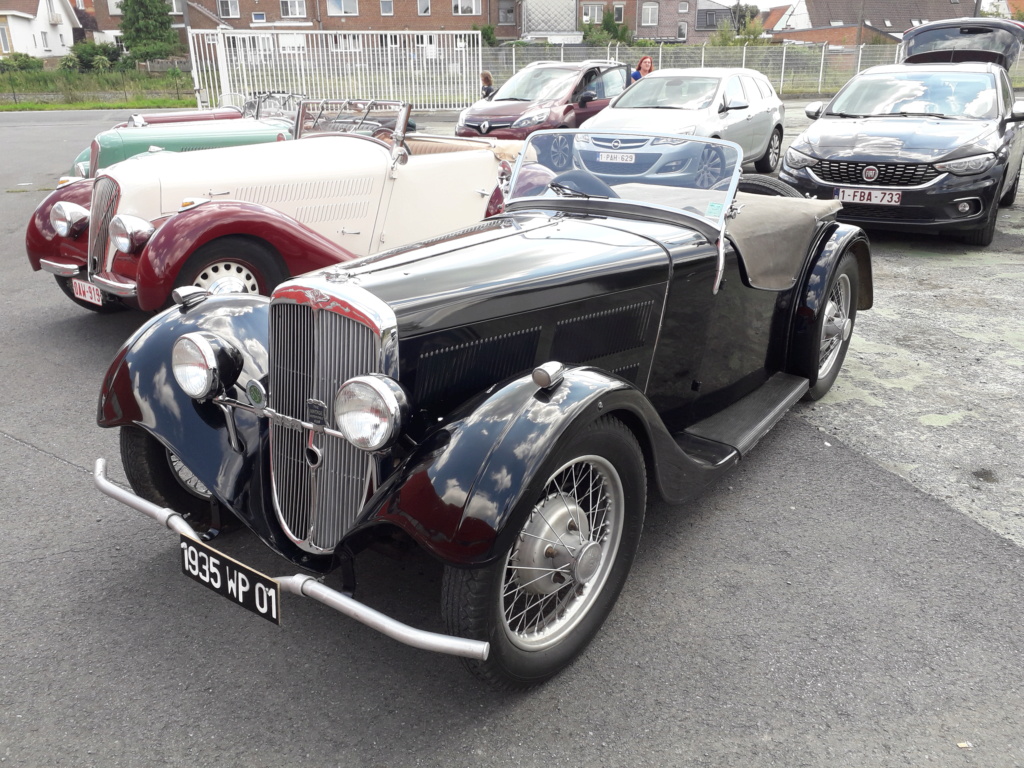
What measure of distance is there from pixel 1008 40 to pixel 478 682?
18.2 meters

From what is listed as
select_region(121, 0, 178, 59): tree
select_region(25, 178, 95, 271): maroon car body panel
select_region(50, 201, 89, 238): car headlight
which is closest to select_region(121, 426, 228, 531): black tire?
select_region(25, 178, 95, 271): maroon car body panel

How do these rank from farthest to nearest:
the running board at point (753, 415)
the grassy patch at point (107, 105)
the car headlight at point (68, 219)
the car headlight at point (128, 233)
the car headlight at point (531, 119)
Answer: the grassy patch at point (107, 105) → the car headlight at point (531, 119) → the car headlight at point (68, 219) → the car headlight at point (128, 233) → the running board at point (753, 415)

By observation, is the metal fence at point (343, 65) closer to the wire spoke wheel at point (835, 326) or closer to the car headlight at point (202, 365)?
the wire spoke wheel at point (835, 326)

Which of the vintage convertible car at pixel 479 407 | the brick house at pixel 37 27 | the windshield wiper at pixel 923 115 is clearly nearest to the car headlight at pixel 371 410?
the vintage convertible car at pixel 479 407

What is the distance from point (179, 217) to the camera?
5.19 metres

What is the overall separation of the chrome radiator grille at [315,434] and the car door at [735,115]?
9617mm

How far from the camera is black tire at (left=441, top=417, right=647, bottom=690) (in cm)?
226

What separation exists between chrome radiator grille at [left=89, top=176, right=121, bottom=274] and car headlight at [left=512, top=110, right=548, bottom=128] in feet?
28.2

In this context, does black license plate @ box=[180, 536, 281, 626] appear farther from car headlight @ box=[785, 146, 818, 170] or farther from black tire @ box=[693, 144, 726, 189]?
car headlight @ box=[785, 146, 818, 170]

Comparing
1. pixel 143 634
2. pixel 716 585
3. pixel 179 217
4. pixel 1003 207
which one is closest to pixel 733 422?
pixel 716 585

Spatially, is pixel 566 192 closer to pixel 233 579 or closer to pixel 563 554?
pixel 563 554

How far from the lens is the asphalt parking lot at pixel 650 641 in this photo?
7.55ft

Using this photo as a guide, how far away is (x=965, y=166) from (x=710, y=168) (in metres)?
5.17

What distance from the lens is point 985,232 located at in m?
8.02
